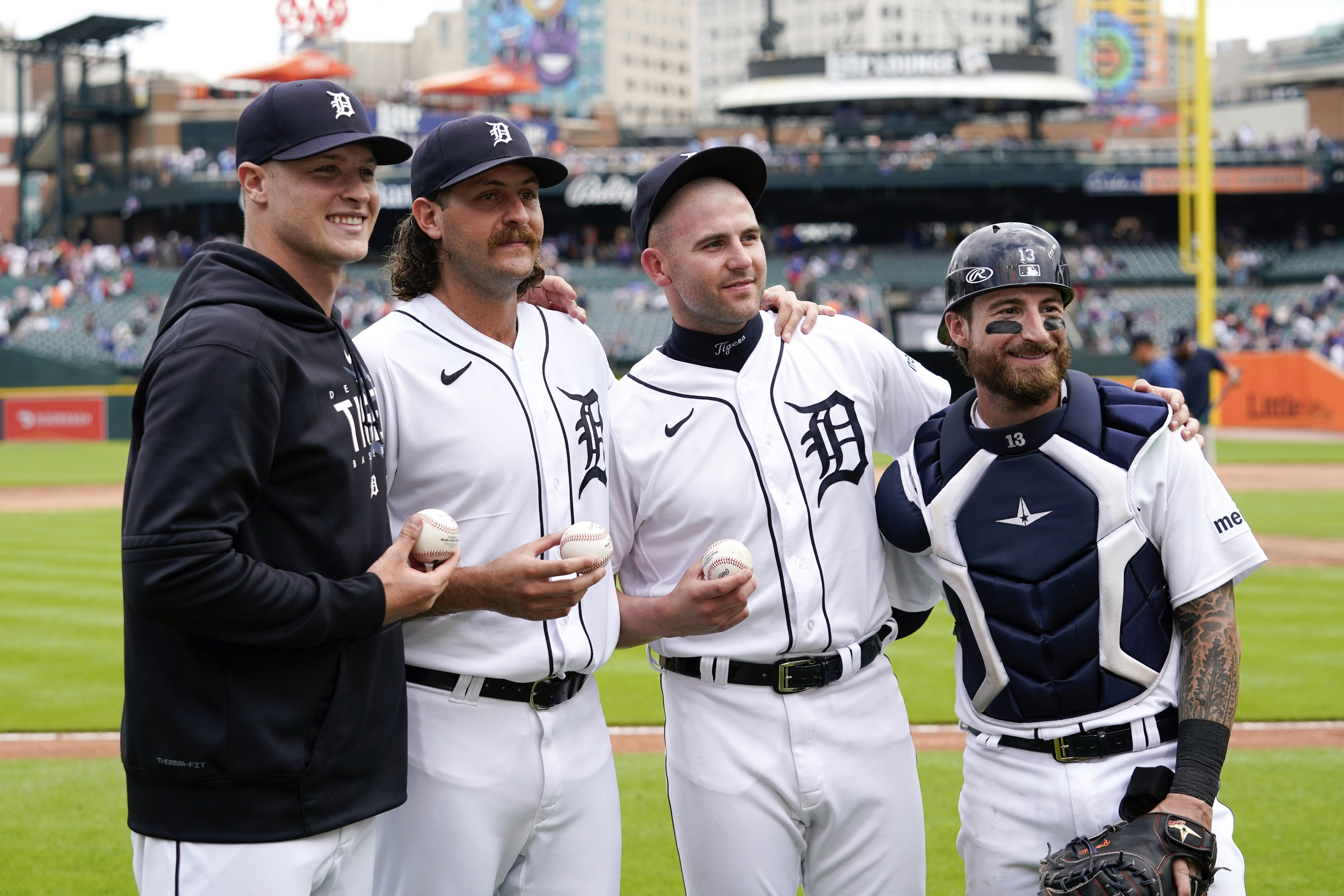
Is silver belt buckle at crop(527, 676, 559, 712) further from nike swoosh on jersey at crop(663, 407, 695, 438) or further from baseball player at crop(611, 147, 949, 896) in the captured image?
nike swoosh on jersey at crop(663, 407, 695, 438)

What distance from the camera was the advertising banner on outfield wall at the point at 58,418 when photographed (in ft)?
93.9

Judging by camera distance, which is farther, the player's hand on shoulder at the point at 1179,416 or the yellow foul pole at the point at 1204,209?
the yellow foul pole at the point at 1204,209

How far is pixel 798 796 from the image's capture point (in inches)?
124

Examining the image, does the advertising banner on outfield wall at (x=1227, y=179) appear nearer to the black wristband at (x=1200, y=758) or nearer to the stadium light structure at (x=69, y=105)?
the stadium light structure at (x=69, y=105)

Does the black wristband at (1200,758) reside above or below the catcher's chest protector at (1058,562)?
below

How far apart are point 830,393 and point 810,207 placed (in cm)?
4641

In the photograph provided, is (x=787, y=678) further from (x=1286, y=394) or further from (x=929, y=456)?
(x=1286, y=394)

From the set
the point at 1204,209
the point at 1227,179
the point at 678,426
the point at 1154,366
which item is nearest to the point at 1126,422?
the point at 678,426

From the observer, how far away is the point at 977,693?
307cm

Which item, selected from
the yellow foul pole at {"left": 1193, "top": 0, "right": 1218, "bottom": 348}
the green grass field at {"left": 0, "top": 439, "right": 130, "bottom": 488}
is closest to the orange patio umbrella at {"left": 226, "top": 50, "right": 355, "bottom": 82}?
the green grass field at {"left": 0, "top": 439, "right": 130, "bottom": 488}

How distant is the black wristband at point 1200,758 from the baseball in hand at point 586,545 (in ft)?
4.44

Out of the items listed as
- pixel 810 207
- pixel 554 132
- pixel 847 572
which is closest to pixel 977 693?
pixel 847 572

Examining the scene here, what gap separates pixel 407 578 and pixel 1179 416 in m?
1.88

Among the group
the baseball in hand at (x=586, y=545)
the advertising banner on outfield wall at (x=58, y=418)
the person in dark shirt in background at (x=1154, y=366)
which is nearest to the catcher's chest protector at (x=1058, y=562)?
the baseball in hand at (x=586, y=545)
